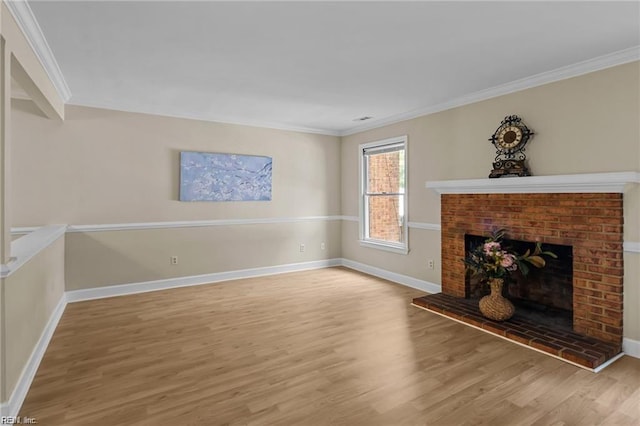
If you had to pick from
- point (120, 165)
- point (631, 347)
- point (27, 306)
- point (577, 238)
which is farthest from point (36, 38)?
point (631, 347)

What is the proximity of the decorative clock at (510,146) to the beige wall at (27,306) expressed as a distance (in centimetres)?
421

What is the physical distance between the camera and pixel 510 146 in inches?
147

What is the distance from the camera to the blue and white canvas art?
16.2 ft

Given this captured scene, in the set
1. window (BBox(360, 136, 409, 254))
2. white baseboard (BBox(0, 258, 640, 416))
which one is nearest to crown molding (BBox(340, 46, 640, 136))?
window (BBox(360, 136, 409, 254))

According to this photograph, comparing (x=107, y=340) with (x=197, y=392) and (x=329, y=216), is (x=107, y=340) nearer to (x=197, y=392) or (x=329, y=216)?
(x=197, y=392)

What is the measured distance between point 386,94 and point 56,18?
305 centimetres

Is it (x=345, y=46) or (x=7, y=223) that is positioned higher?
(x=345, y=46)

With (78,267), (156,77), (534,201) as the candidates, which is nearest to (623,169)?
(534,201)

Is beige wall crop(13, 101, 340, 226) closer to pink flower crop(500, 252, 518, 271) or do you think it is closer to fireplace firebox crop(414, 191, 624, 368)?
fireplace firebox crop(414, 191, 624, 368)

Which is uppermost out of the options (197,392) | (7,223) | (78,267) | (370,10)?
(370,10)

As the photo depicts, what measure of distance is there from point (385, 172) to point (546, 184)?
2.55 meters

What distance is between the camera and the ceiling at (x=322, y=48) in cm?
227

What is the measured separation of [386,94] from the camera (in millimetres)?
4066

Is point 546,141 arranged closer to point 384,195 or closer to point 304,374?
point 384,195
